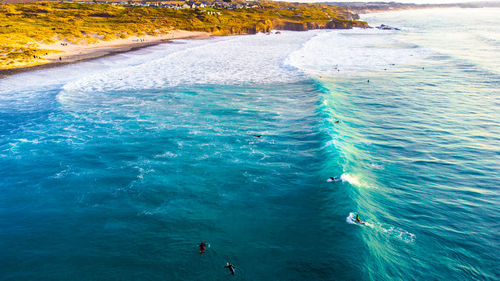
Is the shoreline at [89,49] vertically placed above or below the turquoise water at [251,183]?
above

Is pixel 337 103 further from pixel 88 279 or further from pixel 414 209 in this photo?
pixel 88 279

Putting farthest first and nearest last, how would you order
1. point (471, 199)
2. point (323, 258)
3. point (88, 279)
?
1. point (471, 199)
2. point (323, 258)
3. point (88, 279)

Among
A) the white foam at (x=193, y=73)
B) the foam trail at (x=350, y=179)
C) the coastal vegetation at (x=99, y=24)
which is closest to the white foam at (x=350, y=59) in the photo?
the white foam at (x=193, y=73)

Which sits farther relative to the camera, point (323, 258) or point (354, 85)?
point (354, 85)

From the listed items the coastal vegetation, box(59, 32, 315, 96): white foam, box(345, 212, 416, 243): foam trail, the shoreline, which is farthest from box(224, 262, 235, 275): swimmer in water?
the coastal vegetation

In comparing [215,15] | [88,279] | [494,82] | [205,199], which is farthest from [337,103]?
[215,15]

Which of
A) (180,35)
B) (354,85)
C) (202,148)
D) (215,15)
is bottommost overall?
(202,148)

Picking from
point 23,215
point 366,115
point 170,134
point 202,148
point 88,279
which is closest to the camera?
point 88,279

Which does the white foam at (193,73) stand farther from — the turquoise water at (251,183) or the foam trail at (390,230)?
the foam trail at (390,230)
